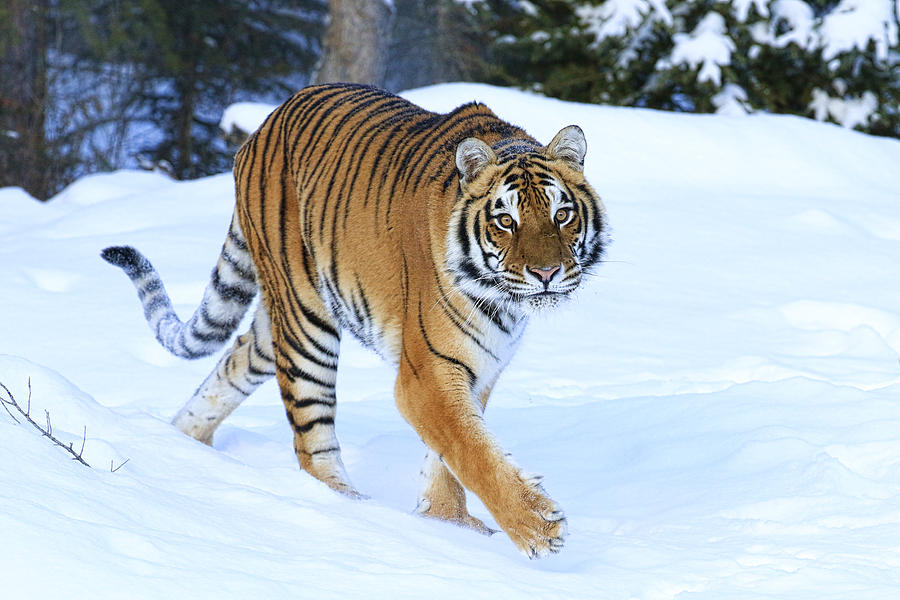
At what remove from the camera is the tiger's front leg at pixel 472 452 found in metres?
2.71

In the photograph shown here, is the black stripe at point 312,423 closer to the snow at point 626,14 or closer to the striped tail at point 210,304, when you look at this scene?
the striped tail at point 210,304

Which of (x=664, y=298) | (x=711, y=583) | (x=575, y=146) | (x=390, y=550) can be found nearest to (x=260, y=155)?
(x=575, y=146)

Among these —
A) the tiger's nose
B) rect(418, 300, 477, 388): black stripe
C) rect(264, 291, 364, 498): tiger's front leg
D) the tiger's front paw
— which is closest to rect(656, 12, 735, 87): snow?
rect(264, 291, 364, 498): tiger's front leg

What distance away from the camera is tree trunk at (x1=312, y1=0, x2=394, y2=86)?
1023cm

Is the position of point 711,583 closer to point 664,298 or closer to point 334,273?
point 334,273

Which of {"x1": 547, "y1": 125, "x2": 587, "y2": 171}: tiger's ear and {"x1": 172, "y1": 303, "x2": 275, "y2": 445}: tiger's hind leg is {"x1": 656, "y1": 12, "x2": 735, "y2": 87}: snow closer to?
{"x1": 172, "y1": 303, "x2": 275, "y2": 445}: tiger's hind leg

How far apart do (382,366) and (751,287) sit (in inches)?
100

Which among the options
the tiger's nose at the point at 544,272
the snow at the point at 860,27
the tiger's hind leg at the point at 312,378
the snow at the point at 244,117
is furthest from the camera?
the snow at the point at 860,27

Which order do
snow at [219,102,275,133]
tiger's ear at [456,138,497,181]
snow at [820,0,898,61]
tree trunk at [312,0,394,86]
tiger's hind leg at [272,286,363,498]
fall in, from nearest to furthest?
tiger's ear at [456,138,497,181] → tiger's hind leg at [272,286,363,498] → snow at [219,102,275,133] → tree trunk at [312,0,394,86] → snow at [820,0,898,61]

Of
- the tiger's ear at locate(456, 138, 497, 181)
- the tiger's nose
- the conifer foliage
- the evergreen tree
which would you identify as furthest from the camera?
the evergreen tree

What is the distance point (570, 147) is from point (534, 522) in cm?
114

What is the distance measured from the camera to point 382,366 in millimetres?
5809

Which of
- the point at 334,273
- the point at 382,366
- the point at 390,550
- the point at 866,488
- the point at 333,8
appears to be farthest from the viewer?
the point at 333,8

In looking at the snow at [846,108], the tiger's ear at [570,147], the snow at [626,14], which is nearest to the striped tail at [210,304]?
the tiger's ear at [570,147]
